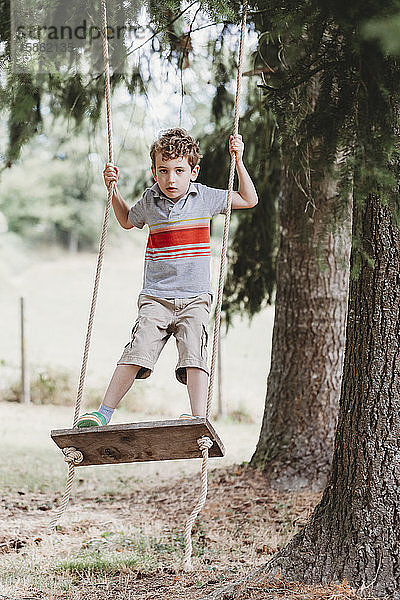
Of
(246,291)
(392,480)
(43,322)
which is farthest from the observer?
(43,322)

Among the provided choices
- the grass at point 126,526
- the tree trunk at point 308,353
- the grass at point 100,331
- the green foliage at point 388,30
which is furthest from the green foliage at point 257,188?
the green foliage at point 388,30

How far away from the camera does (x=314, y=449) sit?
475 centimetres

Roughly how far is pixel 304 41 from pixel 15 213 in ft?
47.8

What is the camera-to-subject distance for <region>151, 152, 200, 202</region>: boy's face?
111 inches

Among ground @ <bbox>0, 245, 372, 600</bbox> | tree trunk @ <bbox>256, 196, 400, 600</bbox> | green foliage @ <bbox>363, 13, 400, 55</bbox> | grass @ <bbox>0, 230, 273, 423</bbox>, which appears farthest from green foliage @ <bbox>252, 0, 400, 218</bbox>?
grass @ <bbox>0, 230, 273, 423</bbox>

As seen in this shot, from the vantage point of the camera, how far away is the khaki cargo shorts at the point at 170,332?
275cm

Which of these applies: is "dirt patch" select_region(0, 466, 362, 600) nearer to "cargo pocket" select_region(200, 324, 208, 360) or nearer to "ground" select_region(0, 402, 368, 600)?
"ground" select_region(0, 402, 368, 600)

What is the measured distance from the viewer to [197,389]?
8.89 feet

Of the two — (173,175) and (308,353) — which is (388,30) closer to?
(173,175)

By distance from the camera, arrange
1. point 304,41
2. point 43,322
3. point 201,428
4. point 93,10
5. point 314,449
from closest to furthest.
A: 1. point 201,428
2. point 304,41
3. point 93,10
4. point 314,449
5. point 43,322

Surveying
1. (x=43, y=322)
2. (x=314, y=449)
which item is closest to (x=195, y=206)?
(x=314, y=449)

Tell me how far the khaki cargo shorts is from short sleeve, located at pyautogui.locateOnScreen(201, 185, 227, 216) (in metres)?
0.36

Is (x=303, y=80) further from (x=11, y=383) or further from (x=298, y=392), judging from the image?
(x=11, y=383)

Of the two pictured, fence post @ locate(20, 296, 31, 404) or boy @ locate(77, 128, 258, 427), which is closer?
boy @ locate(77, 128, 258, 427)
